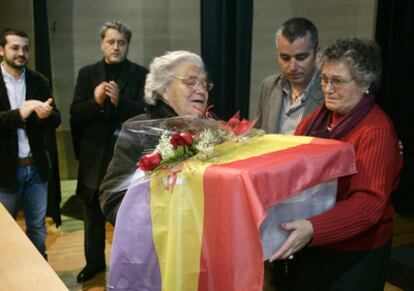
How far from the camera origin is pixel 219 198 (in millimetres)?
1185

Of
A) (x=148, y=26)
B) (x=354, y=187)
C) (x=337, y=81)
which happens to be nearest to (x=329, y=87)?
(x=337, y=81)

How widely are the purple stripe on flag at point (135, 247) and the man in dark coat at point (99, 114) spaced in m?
1.70


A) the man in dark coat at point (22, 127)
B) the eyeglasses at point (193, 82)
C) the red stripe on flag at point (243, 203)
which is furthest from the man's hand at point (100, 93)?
the red stripe on flag at point (243, 203)

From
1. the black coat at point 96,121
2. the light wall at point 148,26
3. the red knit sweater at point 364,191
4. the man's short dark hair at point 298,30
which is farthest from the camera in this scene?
the light wall at point 148,26

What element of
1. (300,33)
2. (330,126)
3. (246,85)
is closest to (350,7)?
(246,85)

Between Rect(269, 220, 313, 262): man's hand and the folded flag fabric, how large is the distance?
0.35 ft

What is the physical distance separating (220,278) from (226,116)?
273 cm

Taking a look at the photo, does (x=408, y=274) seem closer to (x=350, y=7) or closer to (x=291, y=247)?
(x=291, y=247)

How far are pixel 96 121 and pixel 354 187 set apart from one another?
2028 mm

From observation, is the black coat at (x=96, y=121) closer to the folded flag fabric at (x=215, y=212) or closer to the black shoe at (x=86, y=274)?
the black shoe at (x=86, y=274)

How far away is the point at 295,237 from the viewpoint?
128cm

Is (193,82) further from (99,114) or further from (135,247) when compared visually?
(99,114)

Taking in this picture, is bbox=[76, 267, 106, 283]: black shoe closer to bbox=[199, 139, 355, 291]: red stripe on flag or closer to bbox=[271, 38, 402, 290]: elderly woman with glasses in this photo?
bbox=[271, 38, 402, 290]: elderly woman with glasses

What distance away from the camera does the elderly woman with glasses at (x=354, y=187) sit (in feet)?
4.50
